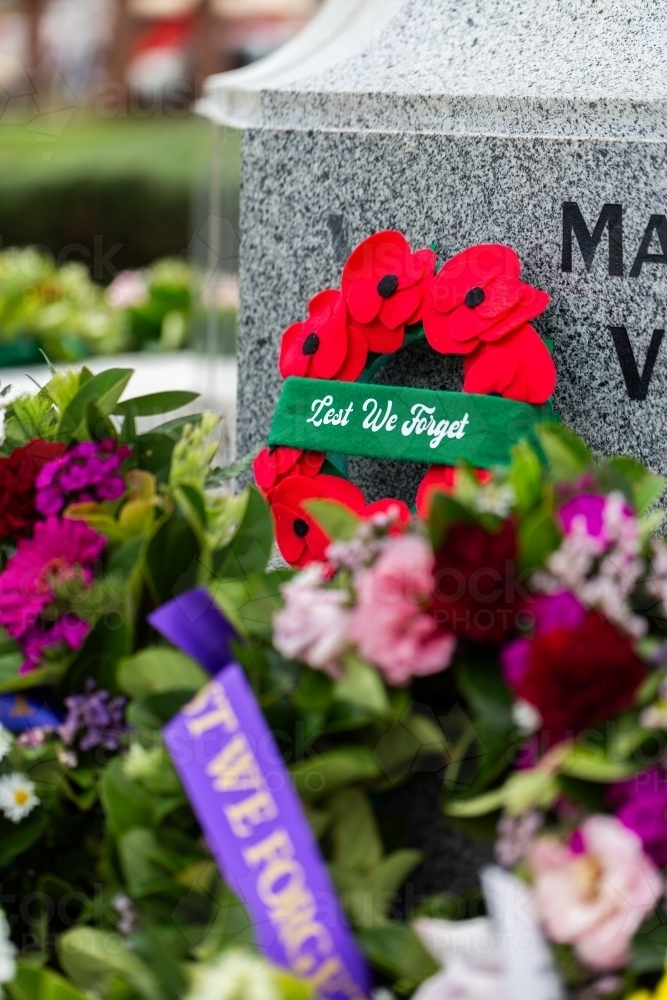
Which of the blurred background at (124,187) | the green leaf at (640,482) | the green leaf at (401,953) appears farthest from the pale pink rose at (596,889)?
the blurred background at (124,187)

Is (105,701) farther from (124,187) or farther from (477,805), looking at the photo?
(124,187)

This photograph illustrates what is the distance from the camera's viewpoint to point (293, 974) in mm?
1175

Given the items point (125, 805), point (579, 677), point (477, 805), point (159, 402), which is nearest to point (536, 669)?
point (579, 677)

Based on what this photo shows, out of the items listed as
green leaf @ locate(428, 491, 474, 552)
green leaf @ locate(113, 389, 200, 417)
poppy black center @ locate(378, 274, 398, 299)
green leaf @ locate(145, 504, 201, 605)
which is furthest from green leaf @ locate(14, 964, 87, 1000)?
poppy black center @ locate(378, 274, 398, 299)

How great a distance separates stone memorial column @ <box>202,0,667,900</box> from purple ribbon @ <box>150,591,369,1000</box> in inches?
43.8

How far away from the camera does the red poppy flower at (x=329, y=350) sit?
2223 mm

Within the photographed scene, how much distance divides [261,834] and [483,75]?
60.0 inches

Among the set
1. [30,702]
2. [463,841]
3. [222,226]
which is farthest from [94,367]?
[463,841]

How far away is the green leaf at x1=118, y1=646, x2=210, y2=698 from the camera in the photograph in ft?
4.46

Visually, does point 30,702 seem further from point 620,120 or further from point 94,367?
point 94,367

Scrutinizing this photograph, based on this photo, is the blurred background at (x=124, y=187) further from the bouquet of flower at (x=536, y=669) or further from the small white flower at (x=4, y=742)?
the bouquet of flower at (x=536, y=669)

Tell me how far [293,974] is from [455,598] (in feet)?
1.23

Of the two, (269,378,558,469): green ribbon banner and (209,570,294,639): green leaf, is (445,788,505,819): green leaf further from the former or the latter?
(269,378,558,469): green ribbon banner

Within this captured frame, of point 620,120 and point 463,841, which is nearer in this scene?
point 463,841
